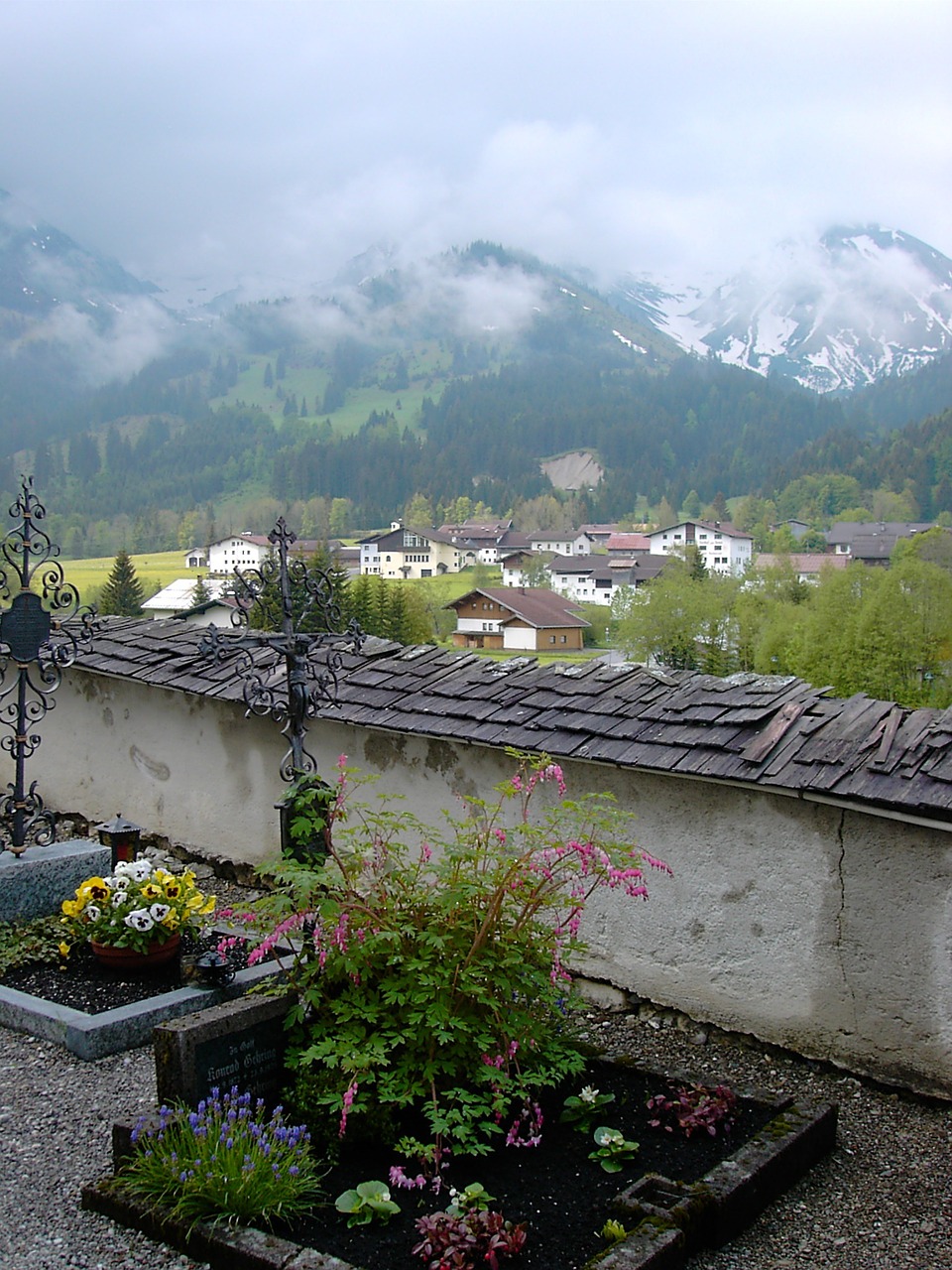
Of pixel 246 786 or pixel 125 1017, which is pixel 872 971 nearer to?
pixel 125 1017

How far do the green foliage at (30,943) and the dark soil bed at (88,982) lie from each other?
0.04 m

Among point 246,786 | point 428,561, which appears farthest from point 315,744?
point 428,561

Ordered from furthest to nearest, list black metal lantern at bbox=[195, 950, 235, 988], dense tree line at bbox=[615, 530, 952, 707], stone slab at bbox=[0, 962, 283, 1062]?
dense tree line at bbox=[615, 530, 952, 707] → black metal lantern at bbox=[195, 950, 235, 988] → stone slab at bbox=[0, 962, 283, 1062]

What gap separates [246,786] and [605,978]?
3.42m

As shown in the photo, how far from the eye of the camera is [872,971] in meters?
5.03

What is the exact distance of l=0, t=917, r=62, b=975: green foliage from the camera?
20.5 feet

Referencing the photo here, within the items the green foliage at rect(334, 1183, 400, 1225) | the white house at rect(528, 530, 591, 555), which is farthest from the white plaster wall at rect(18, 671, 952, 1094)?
the white house at rect(528, 530, 591, 555)

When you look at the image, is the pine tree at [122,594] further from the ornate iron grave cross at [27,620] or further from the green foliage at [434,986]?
the green foliage at [434,986]

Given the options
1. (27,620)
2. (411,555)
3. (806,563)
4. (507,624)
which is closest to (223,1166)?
(27,620)

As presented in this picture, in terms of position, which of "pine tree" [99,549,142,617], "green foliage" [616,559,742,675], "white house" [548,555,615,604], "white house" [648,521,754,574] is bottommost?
"green foliage" [616,559,742,675]

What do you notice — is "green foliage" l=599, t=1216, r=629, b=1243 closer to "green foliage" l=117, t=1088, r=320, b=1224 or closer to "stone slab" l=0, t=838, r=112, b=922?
"green foliage" l=117, t=1088, r=320, b=1224

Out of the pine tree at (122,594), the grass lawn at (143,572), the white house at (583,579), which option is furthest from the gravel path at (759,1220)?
the white house at (583,579)

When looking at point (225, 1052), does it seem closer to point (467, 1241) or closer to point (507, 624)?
point (467, 1241)

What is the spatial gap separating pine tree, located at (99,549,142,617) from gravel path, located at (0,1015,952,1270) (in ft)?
93.6
